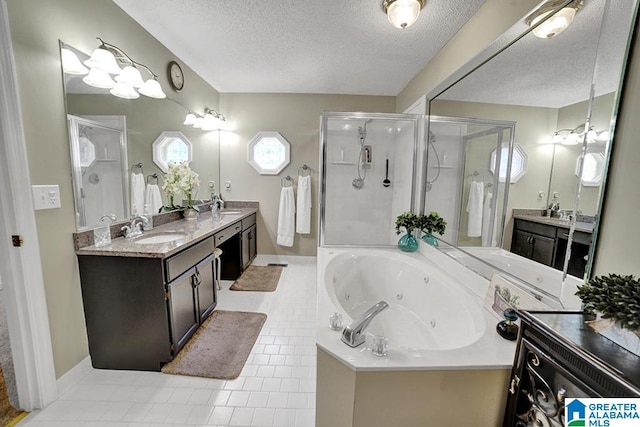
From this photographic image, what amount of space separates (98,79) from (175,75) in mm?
1151

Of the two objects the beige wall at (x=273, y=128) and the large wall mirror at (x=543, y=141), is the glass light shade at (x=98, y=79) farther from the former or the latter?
the large wall mirror at (x=543, y=141)

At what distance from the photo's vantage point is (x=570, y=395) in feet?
2.33

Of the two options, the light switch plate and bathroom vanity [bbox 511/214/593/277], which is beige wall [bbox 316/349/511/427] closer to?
bathroom vanity [bbox 511/214/593/277]

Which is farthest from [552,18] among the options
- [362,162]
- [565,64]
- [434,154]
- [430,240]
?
[362,162]

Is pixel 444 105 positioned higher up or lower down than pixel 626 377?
higher up

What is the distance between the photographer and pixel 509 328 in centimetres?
123

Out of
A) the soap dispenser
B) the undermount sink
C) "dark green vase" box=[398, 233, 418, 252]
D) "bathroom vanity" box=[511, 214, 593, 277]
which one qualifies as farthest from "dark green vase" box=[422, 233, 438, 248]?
the undermount sink

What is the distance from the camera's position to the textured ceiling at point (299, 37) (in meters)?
1.87

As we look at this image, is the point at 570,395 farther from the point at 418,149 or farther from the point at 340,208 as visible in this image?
the point at 340,208

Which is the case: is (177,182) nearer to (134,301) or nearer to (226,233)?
(226,233)

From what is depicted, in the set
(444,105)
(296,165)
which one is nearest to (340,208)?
(296,165)

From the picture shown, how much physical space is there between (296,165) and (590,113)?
3.09m

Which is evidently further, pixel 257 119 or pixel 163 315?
pixel 257 119

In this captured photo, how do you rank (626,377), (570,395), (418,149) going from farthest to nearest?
(418,149) < (570,395) < (626,377)
